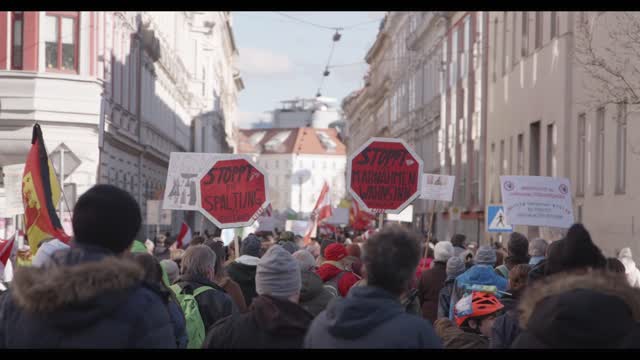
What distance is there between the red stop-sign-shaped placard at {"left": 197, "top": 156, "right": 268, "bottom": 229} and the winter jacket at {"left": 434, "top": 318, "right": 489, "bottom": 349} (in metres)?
6.57

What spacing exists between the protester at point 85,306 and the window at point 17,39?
27118 mm

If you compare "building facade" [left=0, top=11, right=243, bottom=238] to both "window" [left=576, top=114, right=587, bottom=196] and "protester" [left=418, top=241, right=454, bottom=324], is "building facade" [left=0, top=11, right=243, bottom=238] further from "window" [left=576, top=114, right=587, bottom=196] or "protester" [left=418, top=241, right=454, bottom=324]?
"window" [left=576, top=114, right=587, bottom=196]

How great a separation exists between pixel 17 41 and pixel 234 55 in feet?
366

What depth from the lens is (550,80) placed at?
3203 cm

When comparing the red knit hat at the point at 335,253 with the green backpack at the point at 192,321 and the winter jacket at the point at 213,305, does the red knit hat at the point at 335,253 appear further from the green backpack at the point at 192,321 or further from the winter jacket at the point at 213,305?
the green backpack at the point at 192,321

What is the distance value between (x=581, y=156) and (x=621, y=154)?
4.05 metres

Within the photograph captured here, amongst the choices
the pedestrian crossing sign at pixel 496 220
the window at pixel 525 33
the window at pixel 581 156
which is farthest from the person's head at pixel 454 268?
the window at pixel 525 33

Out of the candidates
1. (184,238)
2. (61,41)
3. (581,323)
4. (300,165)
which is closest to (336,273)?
(581,323)

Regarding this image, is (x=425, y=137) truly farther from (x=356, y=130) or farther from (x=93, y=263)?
(x=356, y=130)

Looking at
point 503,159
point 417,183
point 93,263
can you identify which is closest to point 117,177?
point 503,159

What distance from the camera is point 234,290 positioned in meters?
9.66

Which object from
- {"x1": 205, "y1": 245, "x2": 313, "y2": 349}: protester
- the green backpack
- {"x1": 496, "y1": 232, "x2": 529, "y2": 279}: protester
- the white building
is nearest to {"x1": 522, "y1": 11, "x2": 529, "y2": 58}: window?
{"x1": 496, "y1": 232, "x2": 529, "y2": 279}: protester

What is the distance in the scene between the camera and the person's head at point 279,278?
6156 mm

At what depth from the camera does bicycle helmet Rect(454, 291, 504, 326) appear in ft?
25.3
